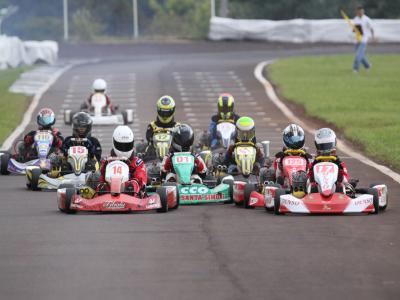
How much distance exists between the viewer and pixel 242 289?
904cm

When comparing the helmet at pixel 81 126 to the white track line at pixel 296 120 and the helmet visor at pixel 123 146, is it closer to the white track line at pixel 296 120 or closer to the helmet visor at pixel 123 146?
the helmet visor at pixel 123 146

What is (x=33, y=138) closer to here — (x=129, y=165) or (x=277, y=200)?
→ (x=129, y=165)

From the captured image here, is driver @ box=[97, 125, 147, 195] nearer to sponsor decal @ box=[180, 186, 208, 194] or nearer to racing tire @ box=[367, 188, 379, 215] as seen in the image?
sponsor decal @ box=[180, 186, 208, 194]

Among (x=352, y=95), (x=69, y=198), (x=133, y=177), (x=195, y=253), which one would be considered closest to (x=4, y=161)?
(x=133, y=177)

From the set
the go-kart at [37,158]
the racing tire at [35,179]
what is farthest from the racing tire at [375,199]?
the go-kart at [37,158]

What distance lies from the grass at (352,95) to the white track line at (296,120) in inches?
9.0

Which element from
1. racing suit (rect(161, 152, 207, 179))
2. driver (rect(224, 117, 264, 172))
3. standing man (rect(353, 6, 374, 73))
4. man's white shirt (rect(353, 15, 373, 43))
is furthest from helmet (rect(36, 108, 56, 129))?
man's white shirt (rect(353, 15, 373, 43))

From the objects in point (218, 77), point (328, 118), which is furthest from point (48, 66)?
point (328, 118)

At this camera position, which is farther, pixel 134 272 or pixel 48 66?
pixel 48 66

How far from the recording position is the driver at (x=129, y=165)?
545 inches

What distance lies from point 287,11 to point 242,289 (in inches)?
2224

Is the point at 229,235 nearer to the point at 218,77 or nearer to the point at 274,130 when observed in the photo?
the point at 274,130

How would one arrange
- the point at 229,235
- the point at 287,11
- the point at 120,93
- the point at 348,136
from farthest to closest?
the point at 287,11, the point at 120,93, the point at 348,136, the point at 229,235

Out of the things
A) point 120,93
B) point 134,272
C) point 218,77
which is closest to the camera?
point 134,272
